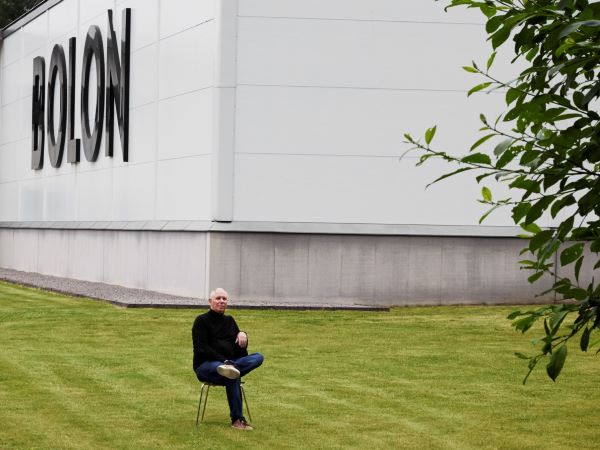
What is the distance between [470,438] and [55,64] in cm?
3413

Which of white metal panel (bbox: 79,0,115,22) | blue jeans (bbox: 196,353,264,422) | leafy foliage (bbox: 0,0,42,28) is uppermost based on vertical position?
leafy foliage (bbox: 0,0,42,28)

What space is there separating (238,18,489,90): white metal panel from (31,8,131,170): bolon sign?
23.9 feet

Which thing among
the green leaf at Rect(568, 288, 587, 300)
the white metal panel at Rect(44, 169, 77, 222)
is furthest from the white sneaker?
the white metal panel at Rect(44, 169, 77, 222)

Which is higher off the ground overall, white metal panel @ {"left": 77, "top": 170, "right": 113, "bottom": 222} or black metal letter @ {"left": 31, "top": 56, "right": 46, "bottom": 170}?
black metal letter @ {"left": 31, "top": 56, "right": 46, "bottom": 170}

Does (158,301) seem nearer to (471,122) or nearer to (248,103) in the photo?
(248,103)

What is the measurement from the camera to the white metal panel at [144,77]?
3528 centimetres

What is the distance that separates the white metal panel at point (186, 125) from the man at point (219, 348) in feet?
57.8

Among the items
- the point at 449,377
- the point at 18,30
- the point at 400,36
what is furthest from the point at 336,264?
the point at 18,30

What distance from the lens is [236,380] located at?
13.5 meters

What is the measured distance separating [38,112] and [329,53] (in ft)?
63.8

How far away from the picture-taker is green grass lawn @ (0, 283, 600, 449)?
1372cm

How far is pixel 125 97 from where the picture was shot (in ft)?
122

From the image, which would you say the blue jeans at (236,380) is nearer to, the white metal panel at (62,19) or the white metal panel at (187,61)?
the white metal panel at (187,61)

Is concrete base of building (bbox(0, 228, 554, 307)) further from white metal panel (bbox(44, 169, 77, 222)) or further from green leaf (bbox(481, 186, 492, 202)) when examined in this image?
green leaf (bbox(481, 186, 492, 202))
